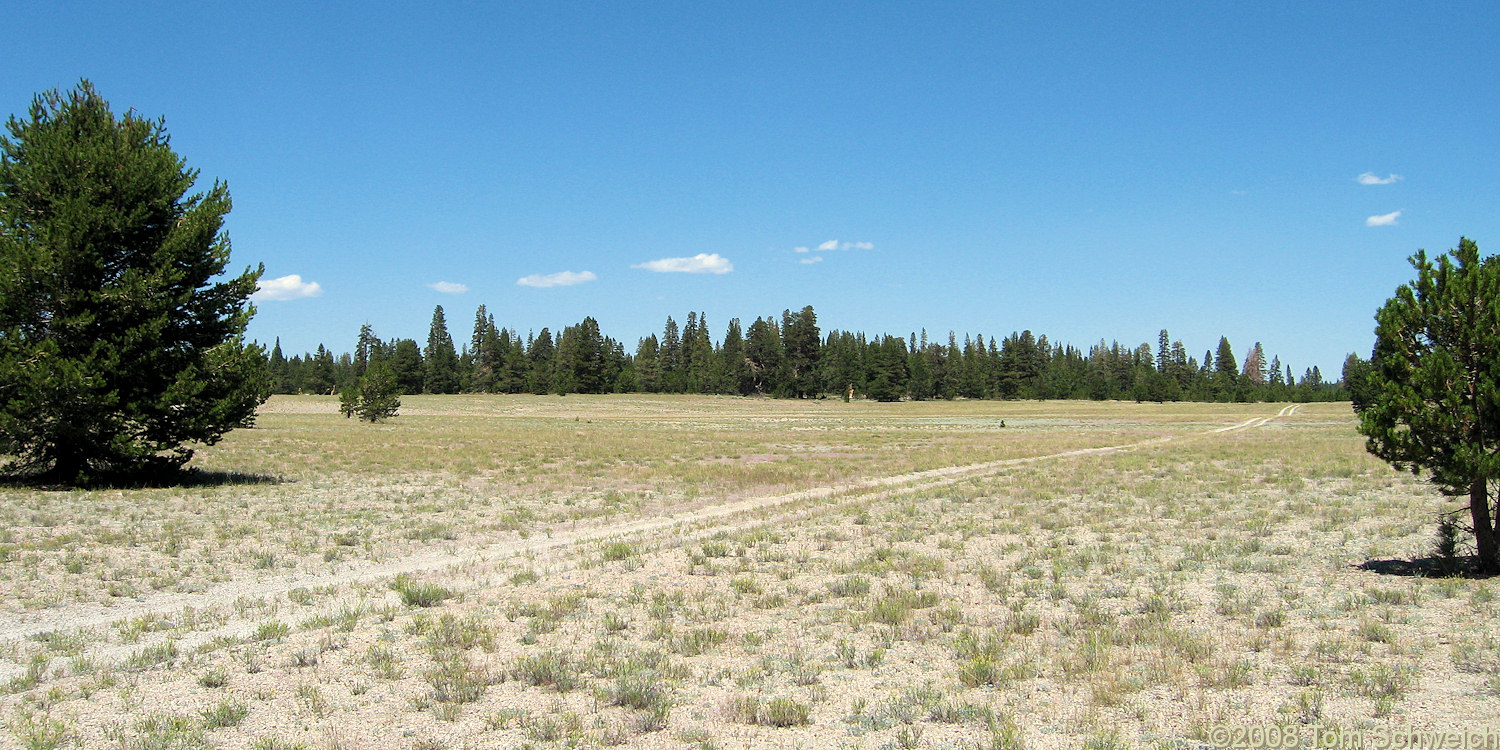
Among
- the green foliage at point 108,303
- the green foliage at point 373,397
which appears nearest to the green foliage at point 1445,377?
the green foliage at point 108,303

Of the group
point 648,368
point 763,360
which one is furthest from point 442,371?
point 763,360

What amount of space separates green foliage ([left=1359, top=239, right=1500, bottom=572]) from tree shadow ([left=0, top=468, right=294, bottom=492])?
26362mm

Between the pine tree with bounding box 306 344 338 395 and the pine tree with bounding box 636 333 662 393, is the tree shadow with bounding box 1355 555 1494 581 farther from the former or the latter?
the pine tree with bounding box 306 344 338 395

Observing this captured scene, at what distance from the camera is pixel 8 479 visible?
877 inches

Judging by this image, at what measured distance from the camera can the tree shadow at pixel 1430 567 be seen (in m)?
10.7

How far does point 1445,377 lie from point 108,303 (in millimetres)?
27711

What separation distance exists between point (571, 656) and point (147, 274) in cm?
2041

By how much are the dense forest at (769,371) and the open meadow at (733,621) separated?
118481 millimetres

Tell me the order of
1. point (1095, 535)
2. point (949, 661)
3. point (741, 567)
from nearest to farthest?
point (949, 661), point (741, 567), point (1095, 535)

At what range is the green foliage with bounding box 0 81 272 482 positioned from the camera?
796 inches

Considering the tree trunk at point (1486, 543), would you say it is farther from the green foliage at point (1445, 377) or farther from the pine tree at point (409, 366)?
the pine tree at point (409, 366)

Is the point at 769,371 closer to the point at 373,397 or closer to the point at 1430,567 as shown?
the point at 373,397

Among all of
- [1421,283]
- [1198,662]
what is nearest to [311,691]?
[1198,662]

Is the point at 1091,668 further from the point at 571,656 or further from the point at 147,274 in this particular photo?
the point at 147,274
